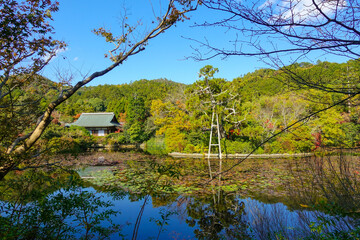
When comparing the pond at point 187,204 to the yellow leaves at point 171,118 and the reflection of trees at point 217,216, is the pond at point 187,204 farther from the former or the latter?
the yellow leaves at point 171,118

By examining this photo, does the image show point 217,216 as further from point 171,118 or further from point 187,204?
point 171,118

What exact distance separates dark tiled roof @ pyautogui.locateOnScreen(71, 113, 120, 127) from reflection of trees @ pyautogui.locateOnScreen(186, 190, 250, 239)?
17559mm

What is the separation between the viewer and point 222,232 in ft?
11.7

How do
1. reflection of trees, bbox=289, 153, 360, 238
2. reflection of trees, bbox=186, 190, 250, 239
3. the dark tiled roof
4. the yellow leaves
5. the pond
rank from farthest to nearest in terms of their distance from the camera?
the dark tiled roof
the yellow leaves
reflection of trees, bbox=186, 190, 250, 239
the pond
reflection of trees, bbox=289, 153, 360, 238

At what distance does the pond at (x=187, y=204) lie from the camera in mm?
2223

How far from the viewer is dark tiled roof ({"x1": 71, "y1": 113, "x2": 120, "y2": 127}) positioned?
68.4 ft

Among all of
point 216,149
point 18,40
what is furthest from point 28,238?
point 216,149

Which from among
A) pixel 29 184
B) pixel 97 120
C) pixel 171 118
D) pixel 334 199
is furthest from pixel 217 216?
pixel 97 120

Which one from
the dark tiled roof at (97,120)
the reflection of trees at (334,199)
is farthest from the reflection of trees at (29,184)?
the dark tiled roof at (97,120)

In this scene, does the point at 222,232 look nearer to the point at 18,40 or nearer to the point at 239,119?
the point at 18,40

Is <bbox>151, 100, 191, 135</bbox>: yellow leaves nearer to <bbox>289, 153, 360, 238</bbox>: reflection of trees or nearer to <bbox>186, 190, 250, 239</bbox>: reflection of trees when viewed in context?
<bbox>186, 190, 250, 239</bbox>: reflection of trees

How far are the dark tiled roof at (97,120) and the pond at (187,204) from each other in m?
14.0

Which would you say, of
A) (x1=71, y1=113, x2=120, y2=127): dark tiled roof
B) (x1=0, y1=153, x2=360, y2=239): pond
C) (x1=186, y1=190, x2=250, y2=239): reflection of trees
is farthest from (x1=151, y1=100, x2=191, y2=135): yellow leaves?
(x1=186, y1=190, x2=250, y2=239): reflection of trees

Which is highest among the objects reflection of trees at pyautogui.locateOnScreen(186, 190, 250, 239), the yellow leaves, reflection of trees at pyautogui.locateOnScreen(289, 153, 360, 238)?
the yellow leaves
